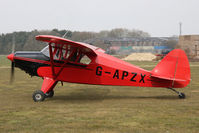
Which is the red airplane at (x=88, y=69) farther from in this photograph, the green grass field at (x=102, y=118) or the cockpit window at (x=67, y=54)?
the green grass field at (x=102, y=118)

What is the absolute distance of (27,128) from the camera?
20.1 ft

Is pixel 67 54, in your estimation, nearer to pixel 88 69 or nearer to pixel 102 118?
pixel 88 69

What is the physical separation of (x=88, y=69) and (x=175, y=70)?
342 cm

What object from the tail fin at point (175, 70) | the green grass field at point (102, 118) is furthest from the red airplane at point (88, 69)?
the green grass field at point (102, 118)

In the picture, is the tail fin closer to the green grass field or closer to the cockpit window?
the green grass field

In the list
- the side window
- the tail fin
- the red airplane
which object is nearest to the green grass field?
the tail fin

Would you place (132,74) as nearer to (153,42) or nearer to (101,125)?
(101,125)

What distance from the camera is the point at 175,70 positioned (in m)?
9.93

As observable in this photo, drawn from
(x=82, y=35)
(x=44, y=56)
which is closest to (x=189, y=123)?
(x=44, y=56)

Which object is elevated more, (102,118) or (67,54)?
(67,54)

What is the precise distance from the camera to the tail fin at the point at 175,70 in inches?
389

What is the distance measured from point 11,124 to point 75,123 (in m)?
1.63

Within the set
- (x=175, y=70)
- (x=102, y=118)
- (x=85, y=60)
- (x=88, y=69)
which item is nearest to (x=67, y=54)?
(x=85, y=60)

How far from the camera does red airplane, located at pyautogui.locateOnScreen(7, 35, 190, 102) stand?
10.1 m
